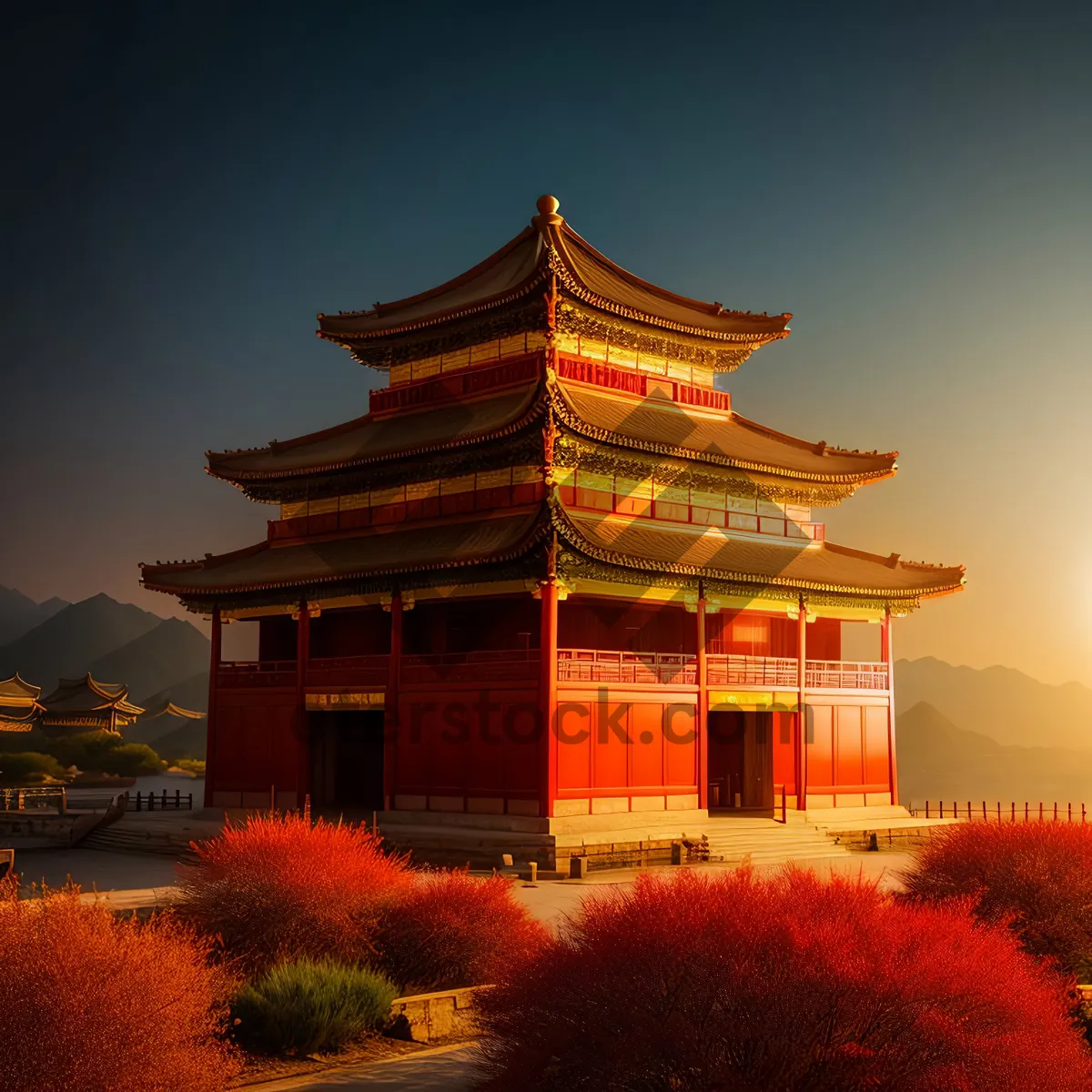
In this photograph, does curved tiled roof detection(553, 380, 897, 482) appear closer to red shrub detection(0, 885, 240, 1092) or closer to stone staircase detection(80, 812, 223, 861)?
stone staircase detection(80, 812, 223, 861)

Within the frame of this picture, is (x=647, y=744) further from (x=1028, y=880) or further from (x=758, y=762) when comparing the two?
(x=1028, y=880)

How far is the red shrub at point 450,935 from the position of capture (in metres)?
17.4

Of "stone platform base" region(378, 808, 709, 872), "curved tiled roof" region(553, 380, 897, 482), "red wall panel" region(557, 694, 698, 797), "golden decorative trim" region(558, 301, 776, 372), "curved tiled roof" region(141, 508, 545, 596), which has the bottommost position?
"stone platform base" region(378, 808, 709, 872)

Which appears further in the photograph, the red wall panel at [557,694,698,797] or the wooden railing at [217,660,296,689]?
the wooden railing at [217,660,296,689]

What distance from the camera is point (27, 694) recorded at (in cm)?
8269

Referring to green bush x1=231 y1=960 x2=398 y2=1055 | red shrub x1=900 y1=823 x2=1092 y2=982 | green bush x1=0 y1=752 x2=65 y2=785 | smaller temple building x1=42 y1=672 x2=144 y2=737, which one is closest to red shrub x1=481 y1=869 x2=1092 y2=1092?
green bush x1=231 y1=960 x2=398 y2=1055

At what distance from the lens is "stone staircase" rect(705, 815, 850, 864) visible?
112 ft

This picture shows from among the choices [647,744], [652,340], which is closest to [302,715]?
[647,744]

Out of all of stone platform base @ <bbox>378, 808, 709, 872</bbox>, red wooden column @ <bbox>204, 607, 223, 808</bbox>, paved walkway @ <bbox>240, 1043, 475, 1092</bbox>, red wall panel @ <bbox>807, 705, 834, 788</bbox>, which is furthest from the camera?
A: red wooden column @ <bbox>204, 607, 223, 808</bbox>

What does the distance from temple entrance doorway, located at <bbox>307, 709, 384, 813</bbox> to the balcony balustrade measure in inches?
79.4

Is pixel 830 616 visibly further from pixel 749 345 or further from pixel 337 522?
pixel 337 522

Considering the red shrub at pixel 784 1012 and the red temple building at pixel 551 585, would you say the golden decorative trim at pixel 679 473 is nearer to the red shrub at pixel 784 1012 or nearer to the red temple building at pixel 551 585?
the red temple building at pixel 551 585

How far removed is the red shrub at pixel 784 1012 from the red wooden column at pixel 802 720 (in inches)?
1077

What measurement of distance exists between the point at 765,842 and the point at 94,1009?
26652 millimetres
